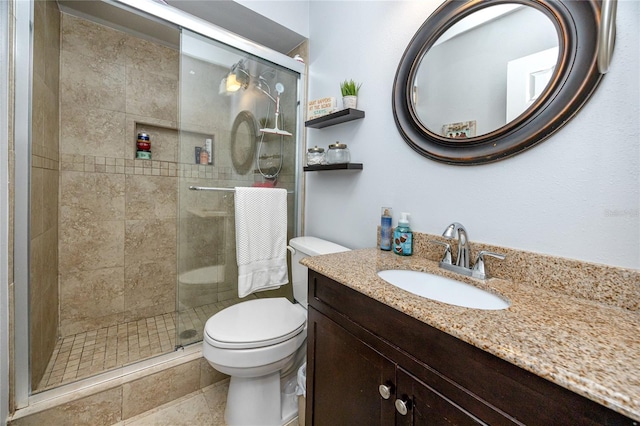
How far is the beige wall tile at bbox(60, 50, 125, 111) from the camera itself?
1.68 metres

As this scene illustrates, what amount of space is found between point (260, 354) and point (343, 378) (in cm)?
44

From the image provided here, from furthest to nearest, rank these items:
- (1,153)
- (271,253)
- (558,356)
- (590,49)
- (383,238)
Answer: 1. (271,253)
2. (383,238)
3. (1,153)
4. (590,49)
5. (558,356)

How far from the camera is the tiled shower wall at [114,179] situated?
5.66 feet

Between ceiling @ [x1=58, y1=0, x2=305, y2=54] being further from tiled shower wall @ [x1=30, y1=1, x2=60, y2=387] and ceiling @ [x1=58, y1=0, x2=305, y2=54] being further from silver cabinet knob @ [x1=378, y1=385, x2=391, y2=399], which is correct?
silver cabinet knob @ [x1=378, y1=385, x2=391, y2=399]

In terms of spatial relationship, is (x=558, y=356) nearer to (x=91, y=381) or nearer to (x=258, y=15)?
(x=91, y=381)

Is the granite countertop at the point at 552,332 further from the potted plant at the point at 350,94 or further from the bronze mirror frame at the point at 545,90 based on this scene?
the potted plant at the point at 350,94

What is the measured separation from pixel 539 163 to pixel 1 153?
188 cm

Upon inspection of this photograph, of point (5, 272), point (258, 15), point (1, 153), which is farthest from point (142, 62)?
point (5, 272)

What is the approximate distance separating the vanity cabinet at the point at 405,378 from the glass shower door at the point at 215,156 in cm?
92

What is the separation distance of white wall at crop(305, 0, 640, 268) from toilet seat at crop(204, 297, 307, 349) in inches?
20.6

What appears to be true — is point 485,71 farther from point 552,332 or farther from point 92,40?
point 92,40

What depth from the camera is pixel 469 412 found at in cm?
52

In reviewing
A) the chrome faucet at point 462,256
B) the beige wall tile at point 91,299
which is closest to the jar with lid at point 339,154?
the chrome faucet at point 462,256

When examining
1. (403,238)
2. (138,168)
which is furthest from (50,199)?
(403,238)
